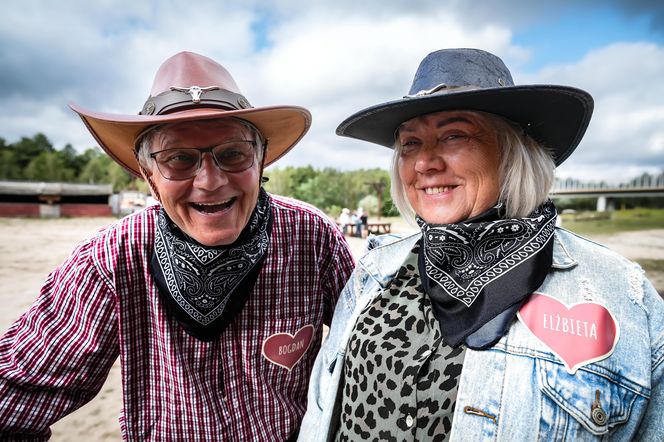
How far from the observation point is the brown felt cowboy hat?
1.53 meters

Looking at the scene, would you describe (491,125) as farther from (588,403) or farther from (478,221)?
(588,403)

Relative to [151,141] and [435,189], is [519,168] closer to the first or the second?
[435,189]

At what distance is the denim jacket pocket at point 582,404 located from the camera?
1135 millimetres

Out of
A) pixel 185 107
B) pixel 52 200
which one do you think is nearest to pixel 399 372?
pixel 185 107

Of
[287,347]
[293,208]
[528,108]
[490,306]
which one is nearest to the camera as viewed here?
[490,306]

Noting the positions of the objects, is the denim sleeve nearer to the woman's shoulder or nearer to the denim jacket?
the denim jacket

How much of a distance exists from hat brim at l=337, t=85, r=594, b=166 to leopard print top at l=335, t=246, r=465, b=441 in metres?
0.74

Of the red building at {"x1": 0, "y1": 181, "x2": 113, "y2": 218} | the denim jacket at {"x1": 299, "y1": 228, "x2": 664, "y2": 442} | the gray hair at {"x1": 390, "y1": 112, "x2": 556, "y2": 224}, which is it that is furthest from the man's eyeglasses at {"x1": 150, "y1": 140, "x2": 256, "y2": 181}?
the red building at {"x1": 0, "y1": 181, "x2": 113, "y2": 218}

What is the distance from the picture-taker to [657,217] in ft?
78.9

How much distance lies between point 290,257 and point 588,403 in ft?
4.57

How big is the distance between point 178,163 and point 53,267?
10791 mm

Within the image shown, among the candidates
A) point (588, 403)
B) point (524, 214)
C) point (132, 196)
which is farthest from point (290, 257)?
point (132, 196)

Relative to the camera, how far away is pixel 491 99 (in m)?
1.39

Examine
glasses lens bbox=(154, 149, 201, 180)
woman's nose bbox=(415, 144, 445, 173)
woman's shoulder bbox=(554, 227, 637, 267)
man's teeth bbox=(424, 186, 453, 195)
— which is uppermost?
woman's nose bbox=(415, 144, 445, 173)
